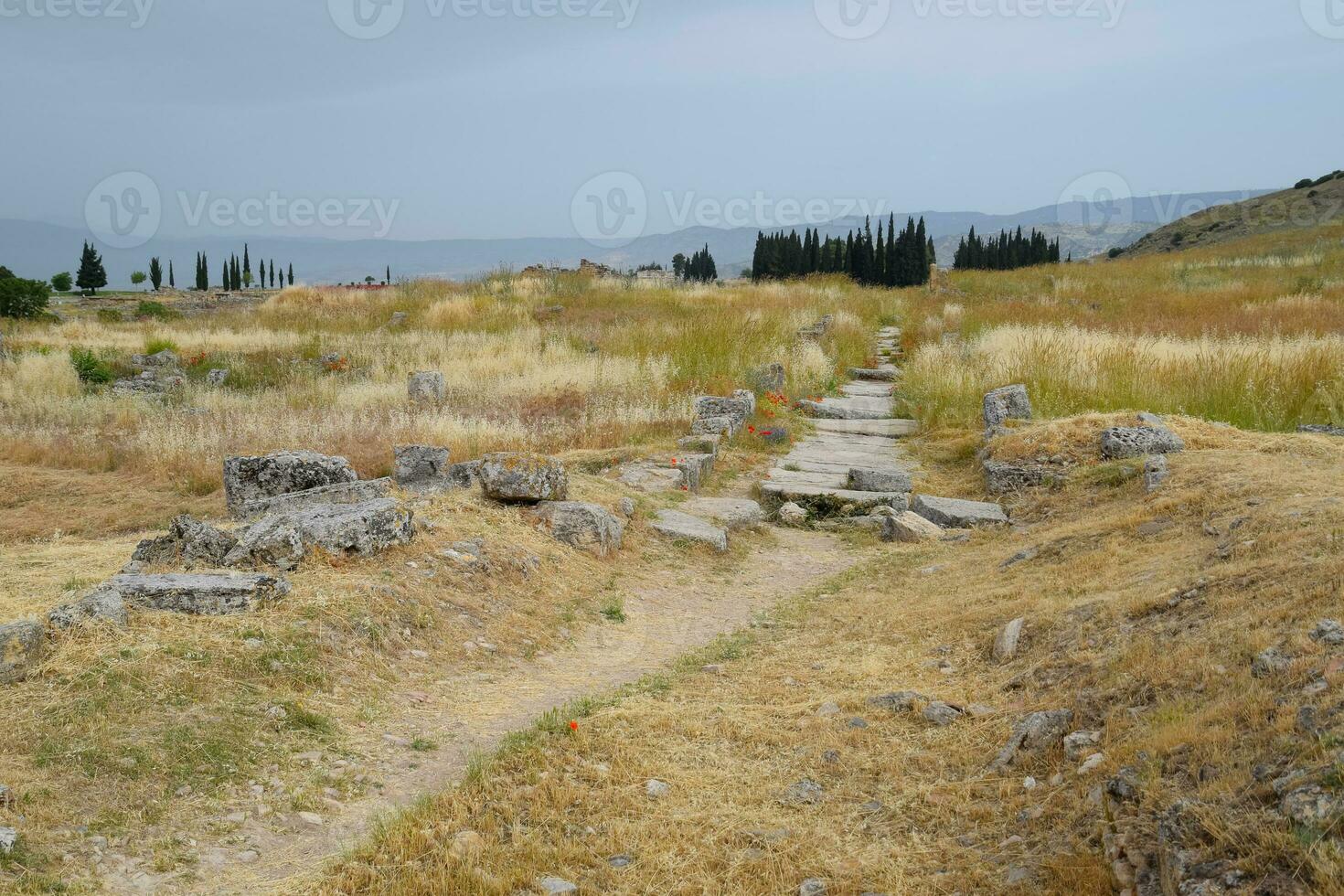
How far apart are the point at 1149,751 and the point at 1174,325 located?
54.9 feet

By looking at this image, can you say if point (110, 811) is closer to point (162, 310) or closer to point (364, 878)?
point (364, 878)

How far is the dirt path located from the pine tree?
5872 centimetres

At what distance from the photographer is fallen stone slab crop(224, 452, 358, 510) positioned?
6930 mm

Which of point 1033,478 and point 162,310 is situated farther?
point 162,310

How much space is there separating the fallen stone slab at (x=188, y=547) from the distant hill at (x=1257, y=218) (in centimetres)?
5030

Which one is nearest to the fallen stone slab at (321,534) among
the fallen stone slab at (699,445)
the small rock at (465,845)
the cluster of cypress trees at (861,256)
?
the small rock at (465,845)

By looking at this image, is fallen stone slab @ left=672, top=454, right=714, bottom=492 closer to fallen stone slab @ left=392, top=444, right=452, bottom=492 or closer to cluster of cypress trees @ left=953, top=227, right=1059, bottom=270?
fallen stone slab @ left=392, top=444, right=452, bottom=492

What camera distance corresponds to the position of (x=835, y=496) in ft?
29.0

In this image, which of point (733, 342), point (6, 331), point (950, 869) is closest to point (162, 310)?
point (6, 331)

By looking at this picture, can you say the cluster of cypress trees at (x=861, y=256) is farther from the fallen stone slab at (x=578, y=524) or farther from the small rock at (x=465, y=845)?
the small rock at (x=465, y=845)

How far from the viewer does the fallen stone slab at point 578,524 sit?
Result: 6781 mm

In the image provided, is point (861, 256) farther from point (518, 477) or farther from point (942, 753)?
point (942, 753)

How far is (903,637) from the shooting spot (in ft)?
17.0

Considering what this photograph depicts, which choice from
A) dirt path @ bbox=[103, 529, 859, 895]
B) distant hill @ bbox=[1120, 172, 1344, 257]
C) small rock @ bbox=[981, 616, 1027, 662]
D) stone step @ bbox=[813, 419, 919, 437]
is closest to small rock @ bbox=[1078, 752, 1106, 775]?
small rock @ bbox=[981, 616, 1027, 662]
